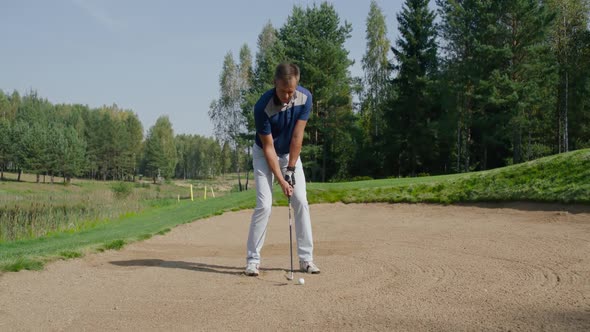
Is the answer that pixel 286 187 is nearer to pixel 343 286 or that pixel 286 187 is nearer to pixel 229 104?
pixel 343 286

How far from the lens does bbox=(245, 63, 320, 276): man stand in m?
5.57

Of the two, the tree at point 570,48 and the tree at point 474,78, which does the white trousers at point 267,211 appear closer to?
the tree at point 474,78

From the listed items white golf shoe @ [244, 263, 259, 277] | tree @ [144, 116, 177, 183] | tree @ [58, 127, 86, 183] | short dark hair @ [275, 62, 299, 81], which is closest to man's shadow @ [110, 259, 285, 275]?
white golf shoe @ [244, 263, 259, 277]

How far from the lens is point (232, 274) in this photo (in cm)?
565

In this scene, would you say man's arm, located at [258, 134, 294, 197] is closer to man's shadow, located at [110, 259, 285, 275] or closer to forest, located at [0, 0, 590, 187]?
man's shadow, located at [110, 259, 285, 275]

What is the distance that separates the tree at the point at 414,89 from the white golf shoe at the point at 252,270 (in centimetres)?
3515

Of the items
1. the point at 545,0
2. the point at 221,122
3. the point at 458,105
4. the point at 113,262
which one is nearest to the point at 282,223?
the point at 113,262

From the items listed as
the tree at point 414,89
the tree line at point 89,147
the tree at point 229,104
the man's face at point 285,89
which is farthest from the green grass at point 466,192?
the tree line at point 89,147

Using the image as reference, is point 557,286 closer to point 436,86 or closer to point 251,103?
point 436,86

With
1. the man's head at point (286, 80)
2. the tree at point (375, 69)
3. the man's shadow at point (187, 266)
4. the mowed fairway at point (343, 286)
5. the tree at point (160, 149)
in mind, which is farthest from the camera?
the tree at point (160, 149)

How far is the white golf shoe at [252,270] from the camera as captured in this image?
5.51 m

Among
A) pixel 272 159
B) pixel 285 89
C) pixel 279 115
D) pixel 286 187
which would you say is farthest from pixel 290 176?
pixel 285 89

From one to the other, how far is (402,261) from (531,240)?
86.8 inches

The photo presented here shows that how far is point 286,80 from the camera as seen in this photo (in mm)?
5336
